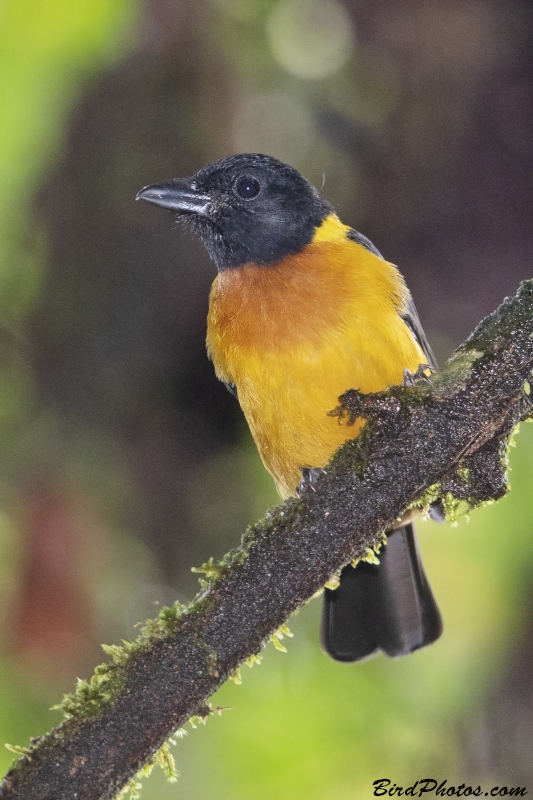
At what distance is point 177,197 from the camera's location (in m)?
3.92

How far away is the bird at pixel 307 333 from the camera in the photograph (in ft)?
11.2

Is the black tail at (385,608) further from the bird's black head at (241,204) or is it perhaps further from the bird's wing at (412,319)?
the bird's black head at (241,204)

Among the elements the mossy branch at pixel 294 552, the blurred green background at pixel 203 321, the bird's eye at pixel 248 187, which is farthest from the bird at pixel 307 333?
the mossy branch at pixel 294 552

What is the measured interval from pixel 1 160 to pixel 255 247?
3.70ft

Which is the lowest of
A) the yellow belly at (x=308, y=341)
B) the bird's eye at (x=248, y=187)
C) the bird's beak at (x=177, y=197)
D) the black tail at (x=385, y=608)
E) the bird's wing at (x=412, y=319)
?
the black tail at (x=385, y=608)

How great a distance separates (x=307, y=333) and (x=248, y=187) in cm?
96

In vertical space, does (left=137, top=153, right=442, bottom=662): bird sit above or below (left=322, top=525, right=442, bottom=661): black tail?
above

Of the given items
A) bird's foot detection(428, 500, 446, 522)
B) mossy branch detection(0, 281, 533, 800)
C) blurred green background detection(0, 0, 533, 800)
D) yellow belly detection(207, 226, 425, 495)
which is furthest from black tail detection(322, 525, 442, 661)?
mossy branch detection(0, 281, 533, 800)

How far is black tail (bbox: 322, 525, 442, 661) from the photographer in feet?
12.7

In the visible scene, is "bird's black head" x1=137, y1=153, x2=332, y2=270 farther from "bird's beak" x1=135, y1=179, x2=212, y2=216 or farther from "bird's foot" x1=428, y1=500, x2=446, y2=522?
"bird's foot" x1=428, y1=500, x2=446, y2=522

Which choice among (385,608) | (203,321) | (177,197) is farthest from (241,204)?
(385,608)

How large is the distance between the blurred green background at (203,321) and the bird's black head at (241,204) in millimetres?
450

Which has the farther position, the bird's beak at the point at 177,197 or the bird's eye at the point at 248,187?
the bird's eye at the point at 248,187

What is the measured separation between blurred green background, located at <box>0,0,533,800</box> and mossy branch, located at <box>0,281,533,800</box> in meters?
1.27
